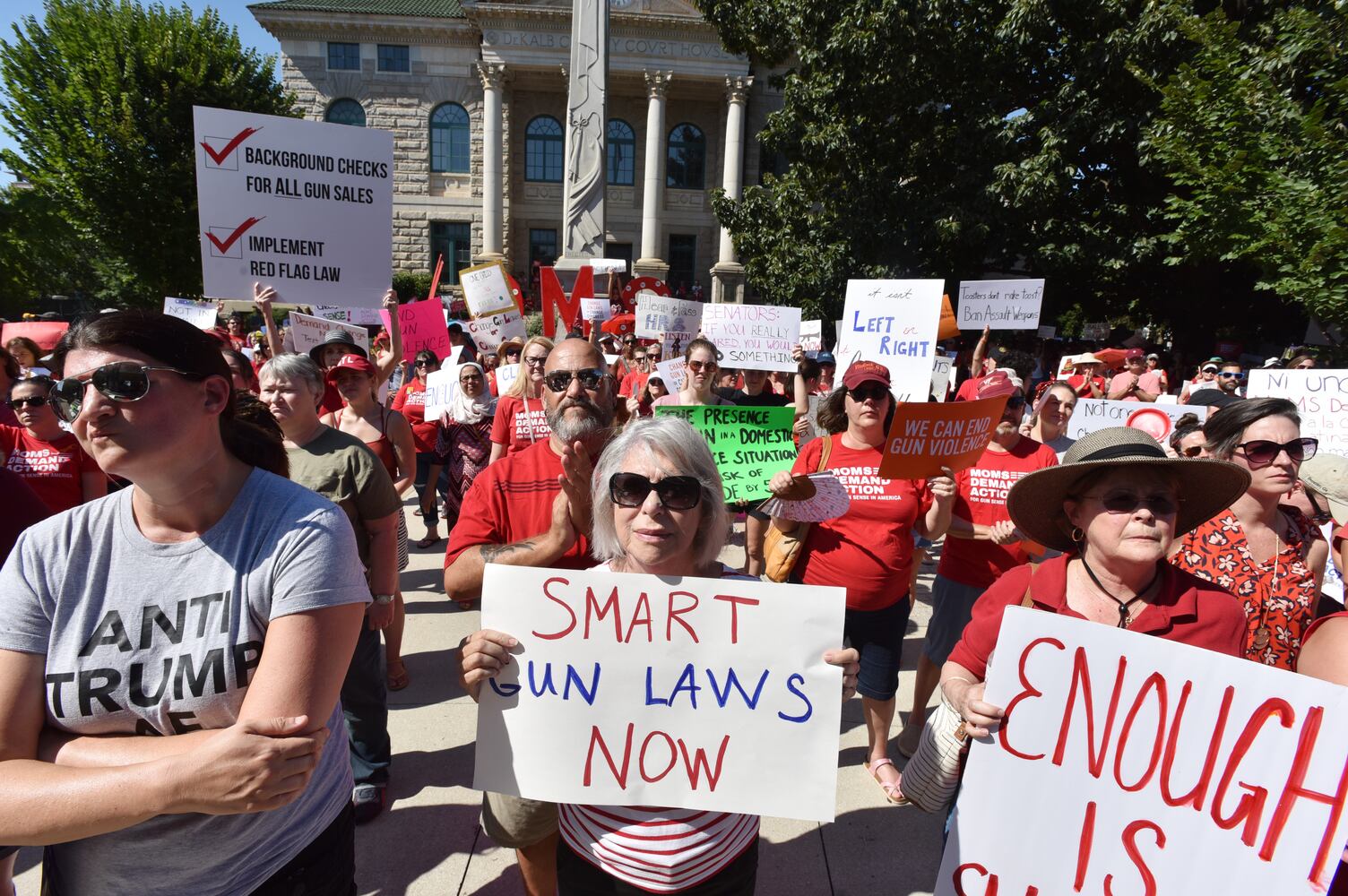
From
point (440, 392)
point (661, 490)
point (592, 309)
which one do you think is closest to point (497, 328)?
point (592, 309)

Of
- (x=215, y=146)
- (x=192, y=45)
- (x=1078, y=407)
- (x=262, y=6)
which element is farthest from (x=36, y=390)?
(x=262, y=6)

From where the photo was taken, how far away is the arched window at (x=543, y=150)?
32.6m

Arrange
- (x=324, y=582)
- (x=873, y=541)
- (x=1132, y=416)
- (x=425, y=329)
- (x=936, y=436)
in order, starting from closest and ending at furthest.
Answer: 1. (x=324, y=582)
2. (x=936, y=436)
3. (x=873, y=541)
4. (x=1132, y=416)
5. (x=425, y=329)

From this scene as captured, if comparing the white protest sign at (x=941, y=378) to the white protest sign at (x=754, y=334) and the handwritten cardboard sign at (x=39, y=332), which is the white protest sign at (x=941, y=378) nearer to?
the white protest sign at (x=754, y=334)

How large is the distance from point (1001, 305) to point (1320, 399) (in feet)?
12.6

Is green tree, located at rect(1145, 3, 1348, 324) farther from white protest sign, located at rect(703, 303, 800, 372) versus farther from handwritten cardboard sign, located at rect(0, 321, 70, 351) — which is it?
handwritten cardboard sign, located at rect(0, 321, 70, 351)

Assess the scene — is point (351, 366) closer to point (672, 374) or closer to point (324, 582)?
point (672, 374)

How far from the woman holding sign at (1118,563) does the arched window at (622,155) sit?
3316 cm

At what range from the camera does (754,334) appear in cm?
665

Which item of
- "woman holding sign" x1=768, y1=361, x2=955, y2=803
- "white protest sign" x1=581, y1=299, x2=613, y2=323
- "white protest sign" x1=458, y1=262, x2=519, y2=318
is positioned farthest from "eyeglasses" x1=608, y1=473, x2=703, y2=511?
"white protest sign" x1=581, y1=299, x2=613, y2=323

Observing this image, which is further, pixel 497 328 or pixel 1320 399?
pixel 497 328

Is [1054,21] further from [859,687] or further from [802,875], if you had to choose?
[802,875]

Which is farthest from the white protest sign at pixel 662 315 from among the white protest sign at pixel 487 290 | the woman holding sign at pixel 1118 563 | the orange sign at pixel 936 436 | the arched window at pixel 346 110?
the arched window at pixel 346 110

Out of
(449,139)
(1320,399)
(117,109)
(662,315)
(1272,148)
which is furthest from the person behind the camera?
(449,139)
